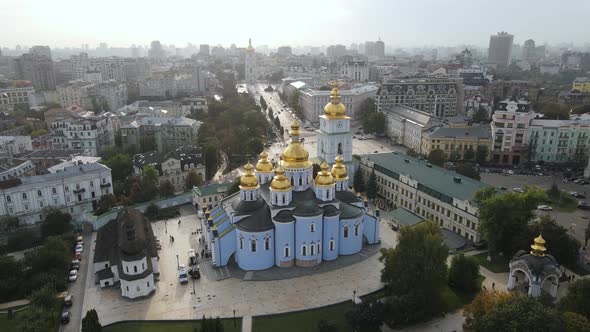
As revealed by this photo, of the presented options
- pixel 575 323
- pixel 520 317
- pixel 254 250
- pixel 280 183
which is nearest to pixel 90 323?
pixel 254 250

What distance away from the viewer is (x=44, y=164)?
49531mm

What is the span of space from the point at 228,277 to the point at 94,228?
1533cm

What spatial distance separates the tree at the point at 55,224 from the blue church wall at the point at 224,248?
14.7 metres

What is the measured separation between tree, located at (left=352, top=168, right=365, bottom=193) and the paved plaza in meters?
14.2

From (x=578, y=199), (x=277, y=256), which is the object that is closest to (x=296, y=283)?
(x=277, y=256)

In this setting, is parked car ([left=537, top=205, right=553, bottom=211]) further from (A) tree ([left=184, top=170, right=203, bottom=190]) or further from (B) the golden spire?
(A) tree ([left=184, top=170, right=203, bottom=190])

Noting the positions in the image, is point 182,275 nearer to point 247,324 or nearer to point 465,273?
point 247,324

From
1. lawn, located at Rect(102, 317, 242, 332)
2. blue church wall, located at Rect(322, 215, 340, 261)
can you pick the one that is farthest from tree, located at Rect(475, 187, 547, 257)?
lawn, located at Rect(102, 317, 242, 332)

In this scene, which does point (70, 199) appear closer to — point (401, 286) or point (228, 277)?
point (228, 277)

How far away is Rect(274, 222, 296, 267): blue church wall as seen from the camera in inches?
A: 1211

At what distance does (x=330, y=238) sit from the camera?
3191 centimetres

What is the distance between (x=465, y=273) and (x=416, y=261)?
435cm

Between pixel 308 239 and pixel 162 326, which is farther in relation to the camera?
pixel 308 239

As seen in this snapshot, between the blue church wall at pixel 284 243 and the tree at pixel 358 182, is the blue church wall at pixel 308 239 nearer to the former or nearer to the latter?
the blue church wall at pixel 284 243
